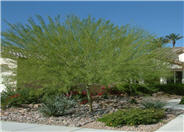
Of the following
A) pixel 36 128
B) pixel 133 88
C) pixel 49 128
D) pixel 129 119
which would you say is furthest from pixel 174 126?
pixel 133 88

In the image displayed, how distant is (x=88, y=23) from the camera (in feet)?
31.4

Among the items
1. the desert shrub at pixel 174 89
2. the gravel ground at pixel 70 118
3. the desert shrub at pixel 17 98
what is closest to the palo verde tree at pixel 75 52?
the gravel ground at pixel 70 118

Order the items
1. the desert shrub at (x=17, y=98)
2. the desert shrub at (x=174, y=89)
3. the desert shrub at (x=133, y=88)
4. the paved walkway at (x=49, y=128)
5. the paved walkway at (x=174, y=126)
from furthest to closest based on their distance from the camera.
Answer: the desert shrub at (x=174, y=89), the desert shrub at (x=17, y=98), the desert shrub at (x=133, y=88), the paved walkway at (x=49, y=128), the paved walkway at (x=174, y=126)

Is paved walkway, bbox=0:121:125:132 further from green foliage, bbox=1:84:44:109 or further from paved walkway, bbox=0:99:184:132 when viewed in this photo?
green foliage, bbox=1:84:44:109

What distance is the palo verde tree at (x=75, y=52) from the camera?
28.5 ft

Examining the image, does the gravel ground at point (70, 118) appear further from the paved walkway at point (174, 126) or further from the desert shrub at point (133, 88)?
the desert shrub at point (133, 88)

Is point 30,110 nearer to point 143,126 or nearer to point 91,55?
point 91,55

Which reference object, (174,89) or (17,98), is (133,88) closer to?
(17,98)

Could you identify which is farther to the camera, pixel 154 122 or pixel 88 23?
pixel 88 23

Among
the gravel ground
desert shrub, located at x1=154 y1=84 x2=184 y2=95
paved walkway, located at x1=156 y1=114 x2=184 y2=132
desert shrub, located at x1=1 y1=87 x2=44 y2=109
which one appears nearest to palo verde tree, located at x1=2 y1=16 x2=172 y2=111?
the gravel ground

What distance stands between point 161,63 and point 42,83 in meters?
5.10

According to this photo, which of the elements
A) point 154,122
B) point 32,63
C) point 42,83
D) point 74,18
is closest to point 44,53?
point 32,63

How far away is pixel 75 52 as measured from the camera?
29.6 feet

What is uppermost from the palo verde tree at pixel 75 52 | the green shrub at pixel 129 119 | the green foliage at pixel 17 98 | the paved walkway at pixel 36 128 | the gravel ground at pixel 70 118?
the palo verde tree at pixel 75 52
